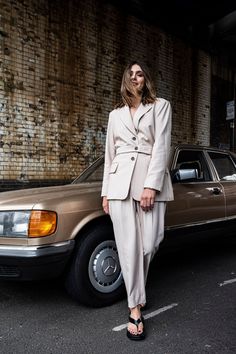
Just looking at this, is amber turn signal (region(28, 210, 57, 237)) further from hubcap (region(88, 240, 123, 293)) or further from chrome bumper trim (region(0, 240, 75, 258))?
hubcap (region(88, 240, 123, 293))

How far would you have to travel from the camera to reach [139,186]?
2.99 m

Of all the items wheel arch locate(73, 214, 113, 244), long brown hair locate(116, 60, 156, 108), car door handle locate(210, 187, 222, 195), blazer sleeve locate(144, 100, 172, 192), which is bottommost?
wheel arch locate(73, 214, 113, 244)

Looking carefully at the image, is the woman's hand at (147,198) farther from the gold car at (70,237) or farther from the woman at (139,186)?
the gold car at (70,237)

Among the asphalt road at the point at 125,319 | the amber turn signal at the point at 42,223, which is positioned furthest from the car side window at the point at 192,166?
the amber turn signal at the point at 42,223

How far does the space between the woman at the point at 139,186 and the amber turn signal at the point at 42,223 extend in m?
0.53

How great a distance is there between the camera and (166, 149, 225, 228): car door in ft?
14.2

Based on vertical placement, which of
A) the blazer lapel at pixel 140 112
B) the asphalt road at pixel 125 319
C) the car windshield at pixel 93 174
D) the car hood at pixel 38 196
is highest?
the blazer lapel at pixel 140 112

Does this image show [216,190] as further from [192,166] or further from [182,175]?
[182,175]

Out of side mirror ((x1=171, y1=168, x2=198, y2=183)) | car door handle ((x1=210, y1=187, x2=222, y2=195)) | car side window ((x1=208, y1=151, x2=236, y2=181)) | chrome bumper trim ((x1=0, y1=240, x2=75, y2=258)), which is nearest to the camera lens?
chrome bumper trim ((x1=0, y1=240, x2=75, y2=258))

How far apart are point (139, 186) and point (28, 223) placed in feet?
3.19

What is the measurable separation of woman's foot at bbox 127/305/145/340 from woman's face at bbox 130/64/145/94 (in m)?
1.65

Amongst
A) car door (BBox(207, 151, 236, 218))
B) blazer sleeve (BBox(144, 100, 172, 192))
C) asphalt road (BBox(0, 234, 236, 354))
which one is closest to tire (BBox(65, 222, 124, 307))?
asphalt road (BBox(0, 234, 236, 354))

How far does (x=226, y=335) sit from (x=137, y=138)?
1.59m

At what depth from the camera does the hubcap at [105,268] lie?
141 inches
